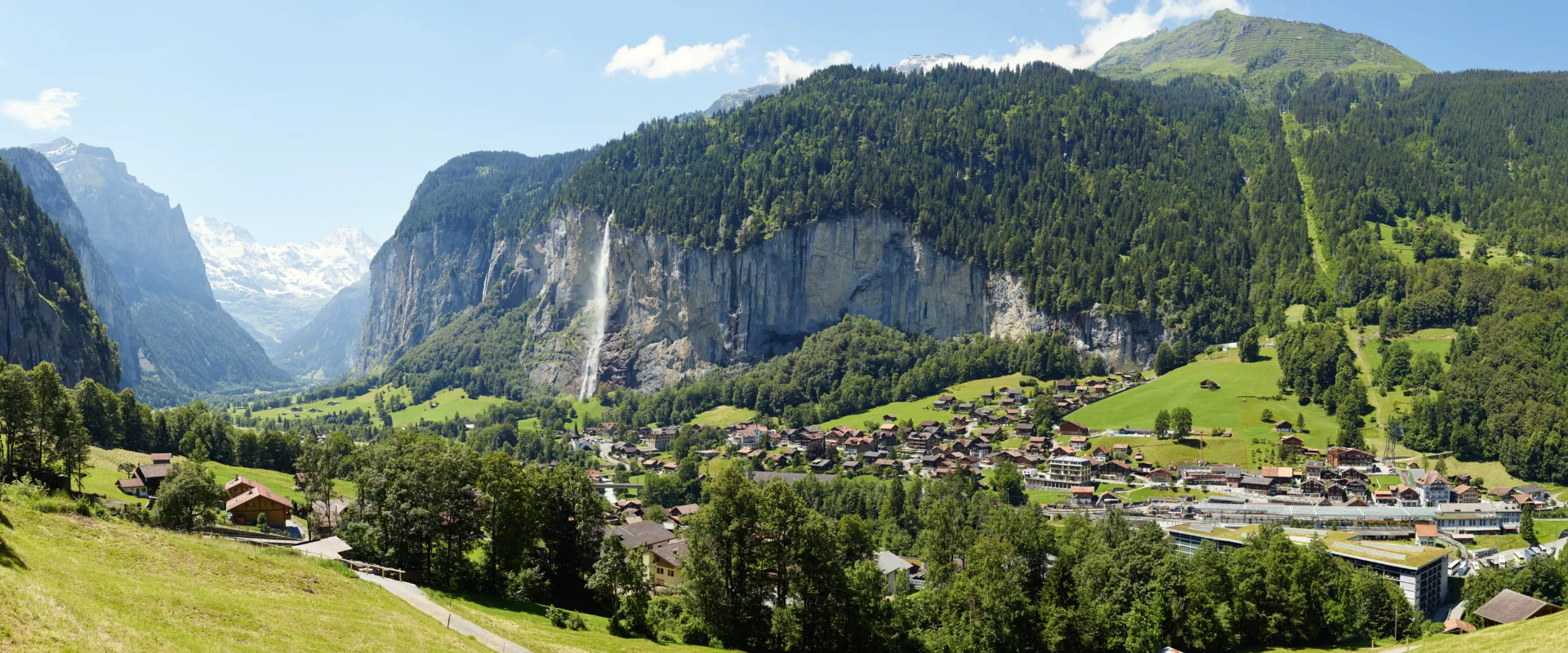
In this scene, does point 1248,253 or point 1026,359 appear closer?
point 1026,359

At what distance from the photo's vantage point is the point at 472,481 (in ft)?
154

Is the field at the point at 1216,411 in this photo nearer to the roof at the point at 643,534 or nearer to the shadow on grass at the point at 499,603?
the roof at the point at 643,534

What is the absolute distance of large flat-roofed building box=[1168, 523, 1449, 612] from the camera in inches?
2586

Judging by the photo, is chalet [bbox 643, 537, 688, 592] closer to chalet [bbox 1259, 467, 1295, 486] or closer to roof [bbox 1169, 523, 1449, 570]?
roof [bbox 1169, 523, 1449, 570]

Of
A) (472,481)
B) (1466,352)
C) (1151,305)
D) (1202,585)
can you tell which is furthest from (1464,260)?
(472,481)

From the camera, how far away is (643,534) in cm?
6775

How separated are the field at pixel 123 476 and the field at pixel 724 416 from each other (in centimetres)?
7560

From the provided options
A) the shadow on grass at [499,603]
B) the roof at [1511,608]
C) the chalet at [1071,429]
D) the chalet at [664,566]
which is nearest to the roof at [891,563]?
the chalet at [664,566]

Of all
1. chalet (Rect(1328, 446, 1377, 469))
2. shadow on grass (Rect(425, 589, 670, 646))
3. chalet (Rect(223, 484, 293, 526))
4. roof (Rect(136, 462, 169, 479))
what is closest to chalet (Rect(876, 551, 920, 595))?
shadow on grass (Rect(425, 589, 670, 646))

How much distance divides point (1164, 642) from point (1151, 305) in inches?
4877

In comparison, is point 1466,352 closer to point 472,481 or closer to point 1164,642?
point 1164,642

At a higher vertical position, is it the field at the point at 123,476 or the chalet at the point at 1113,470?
the field at the point at 123,476

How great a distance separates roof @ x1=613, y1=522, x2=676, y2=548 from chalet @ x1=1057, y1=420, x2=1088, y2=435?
67.7 metres

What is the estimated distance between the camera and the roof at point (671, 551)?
61656 mm
